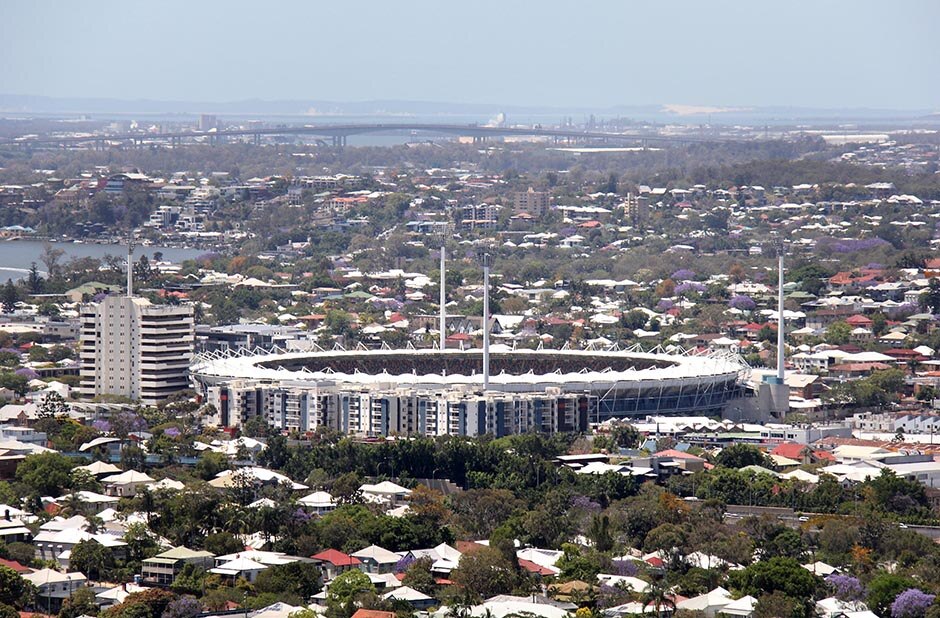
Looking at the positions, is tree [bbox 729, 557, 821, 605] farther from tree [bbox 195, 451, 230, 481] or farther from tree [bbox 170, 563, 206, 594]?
tree [bbox 195, 451, 230, 481]

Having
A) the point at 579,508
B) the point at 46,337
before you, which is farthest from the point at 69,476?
the point at 46,337

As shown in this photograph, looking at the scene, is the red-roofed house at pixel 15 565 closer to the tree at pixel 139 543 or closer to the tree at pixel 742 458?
the tree at pixel 139 543

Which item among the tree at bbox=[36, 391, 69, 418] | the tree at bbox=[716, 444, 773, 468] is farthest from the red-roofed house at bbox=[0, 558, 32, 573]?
the tree at bbox=[36, 391, 69, 418]

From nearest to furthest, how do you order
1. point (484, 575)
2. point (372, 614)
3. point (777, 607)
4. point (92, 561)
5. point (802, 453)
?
point (372, 614) → point (777, 607) → point (484, 575) → point (92, 561) → point (802, 453)

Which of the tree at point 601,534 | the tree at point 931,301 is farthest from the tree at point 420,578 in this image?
the tree at point 931,301

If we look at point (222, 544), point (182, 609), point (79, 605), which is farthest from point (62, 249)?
point (182, 609)

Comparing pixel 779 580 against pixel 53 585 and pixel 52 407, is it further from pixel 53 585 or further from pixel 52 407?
pixel 52 407

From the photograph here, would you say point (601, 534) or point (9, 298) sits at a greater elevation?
point (601, 534)
